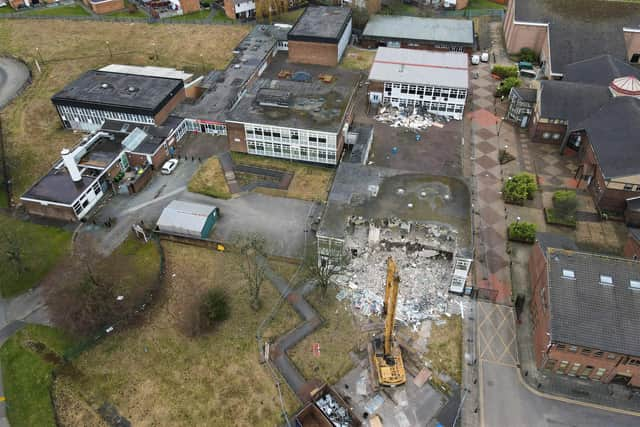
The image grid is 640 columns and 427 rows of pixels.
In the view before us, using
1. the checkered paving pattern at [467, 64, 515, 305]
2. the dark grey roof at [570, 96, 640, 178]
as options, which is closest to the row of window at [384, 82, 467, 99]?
the checkered paving pattern at [467, 64, 515, 305]

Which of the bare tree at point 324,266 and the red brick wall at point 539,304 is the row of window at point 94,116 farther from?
the red brick wall at point 539,304

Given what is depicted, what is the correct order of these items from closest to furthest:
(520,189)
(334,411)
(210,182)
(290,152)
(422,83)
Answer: (334,411), (520,189), (210,182), (290,152), (422,83)

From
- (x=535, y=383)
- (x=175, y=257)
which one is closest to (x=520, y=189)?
(x=535, y=383)

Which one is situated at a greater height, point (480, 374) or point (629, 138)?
point (629, 138)

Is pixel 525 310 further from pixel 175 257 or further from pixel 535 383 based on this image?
pixel 175 257

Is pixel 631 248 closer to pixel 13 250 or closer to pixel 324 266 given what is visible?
pixel 324 266

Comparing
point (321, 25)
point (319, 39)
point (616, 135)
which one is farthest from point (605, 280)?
point (321, 25)
